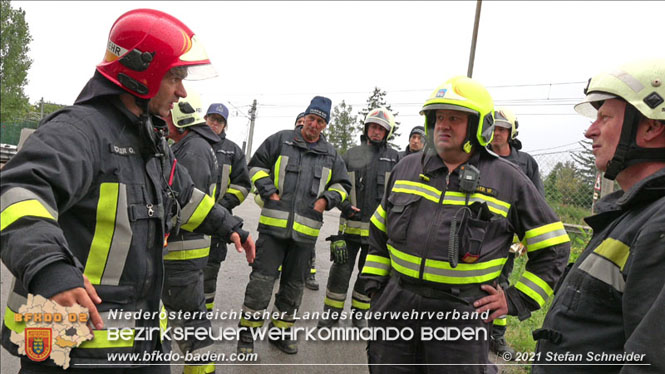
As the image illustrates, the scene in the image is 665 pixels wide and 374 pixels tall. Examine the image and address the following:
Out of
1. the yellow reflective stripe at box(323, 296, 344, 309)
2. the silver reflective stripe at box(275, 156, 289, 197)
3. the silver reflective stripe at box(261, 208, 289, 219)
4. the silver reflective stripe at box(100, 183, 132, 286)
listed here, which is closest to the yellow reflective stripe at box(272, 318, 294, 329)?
the yellow reflective stripe at box(323, 296, 344, 309)

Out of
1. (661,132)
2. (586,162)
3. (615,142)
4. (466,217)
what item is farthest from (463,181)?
(586,162)

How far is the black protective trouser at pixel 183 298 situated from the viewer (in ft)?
11.2

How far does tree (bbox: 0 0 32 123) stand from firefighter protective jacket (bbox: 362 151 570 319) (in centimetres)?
4358

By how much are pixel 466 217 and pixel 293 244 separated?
8.41 feet

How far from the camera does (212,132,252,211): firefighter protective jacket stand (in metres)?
5.36

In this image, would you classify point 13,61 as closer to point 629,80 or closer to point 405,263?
point 405,263

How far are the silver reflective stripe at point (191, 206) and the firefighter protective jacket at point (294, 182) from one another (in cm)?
183

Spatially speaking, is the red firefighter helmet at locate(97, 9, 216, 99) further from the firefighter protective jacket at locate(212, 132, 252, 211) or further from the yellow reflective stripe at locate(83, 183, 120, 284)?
the firefighter protective jacket at locate(212, 132, 252, 211)

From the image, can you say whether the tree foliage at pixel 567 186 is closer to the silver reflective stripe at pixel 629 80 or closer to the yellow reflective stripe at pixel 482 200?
the yellow reflective stripe at pixel 482 200

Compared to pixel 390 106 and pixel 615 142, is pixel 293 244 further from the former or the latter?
pixel 390 106

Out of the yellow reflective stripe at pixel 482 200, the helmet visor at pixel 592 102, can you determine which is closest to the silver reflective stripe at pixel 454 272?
the yellow reflective stripe at pixel 482 200

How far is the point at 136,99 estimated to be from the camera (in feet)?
6.77

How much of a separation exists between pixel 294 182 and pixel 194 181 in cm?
135

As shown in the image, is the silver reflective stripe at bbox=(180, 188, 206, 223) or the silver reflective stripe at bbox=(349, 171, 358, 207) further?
the silver reflective stripe at bbox=(349, 171, 358, 207)
